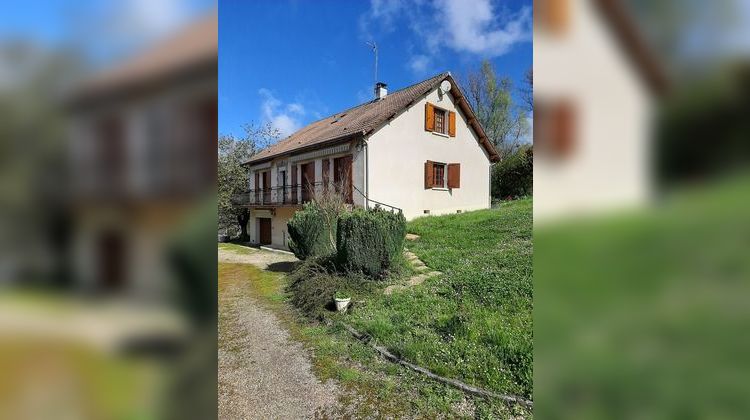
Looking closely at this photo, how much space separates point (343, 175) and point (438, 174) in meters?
2.76

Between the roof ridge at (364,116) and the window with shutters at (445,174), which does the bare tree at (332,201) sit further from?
the window with shutters at (445,174)

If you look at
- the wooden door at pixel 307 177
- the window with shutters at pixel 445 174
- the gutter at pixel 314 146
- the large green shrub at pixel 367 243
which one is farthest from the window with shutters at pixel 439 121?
the large green shrub at pixel 367 243

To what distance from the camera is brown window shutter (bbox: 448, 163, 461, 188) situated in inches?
393
